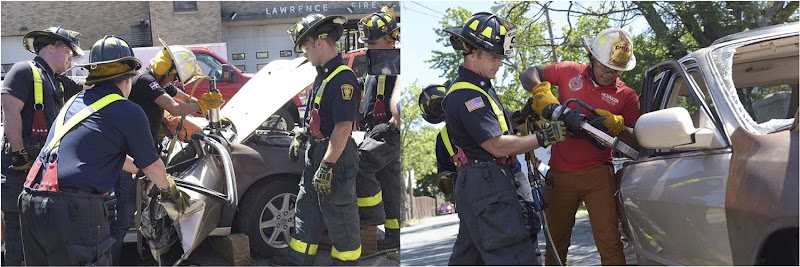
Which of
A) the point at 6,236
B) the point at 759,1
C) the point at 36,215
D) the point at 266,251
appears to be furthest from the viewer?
the point at 759,1

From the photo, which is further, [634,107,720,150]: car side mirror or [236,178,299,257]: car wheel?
[236,178,299,257]: car wheel

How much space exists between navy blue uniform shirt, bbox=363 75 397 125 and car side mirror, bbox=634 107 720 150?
2.73 m

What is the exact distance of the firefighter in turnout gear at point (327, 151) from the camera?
5340mm

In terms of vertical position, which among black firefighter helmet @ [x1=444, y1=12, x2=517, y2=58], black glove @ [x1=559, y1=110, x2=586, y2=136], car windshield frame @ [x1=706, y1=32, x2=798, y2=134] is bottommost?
black glove @ [x1=559, y1=110, x2=586, y2=136]

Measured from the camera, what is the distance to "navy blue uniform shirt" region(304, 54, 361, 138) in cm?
531

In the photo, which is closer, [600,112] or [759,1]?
[600,112]

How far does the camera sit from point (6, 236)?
5.93m

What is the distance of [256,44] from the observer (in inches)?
508

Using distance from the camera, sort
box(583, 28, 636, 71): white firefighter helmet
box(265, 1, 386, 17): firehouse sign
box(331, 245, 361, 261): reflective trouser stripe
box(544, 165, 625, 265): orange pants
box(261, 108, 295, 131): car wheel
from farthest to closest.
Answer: box(265, 1, 386, 17): firehouse sign → box(261, 108, 295, 131): car wheel → box(331, 245, 361, 261): reflective trouser stripe → box(583, 28, 636, 71): white firefighter helmet → box(544, 165, 625, 265): orange pants

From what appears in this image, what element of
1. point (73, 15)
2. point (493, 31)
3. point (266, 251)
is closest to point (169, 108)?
point (266, 251)

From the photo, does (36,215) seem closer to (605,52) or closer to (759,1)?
(605,52)

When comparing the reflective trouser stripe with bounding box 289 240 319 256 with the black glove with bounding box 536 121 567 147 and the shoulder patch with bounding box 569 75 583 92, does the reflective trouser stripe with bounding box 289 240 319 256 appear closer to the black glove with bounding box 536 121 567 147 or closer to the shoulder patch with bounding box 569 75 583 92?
the shoulder patch with bounding box 569 75 583 92

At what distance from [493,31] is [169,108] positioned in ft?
9.04

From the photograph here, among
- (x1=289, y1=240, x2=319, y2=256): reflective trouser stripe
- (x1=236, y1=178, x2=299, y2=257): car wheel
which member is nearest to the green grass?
(x1=236, y1=178, x2=299, y2=257): car wheel
